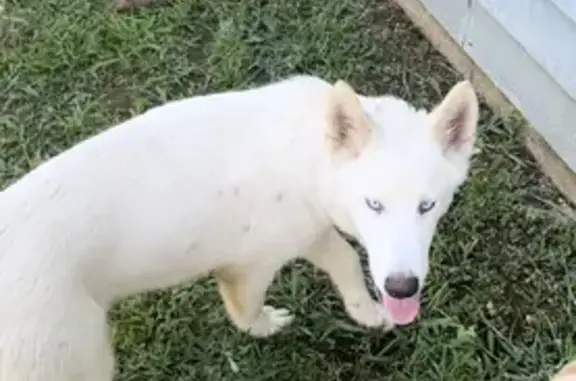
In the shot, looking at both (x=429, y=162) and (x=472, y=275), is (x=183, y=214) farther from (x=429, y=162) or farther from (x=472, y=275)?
(x=472, y=275)

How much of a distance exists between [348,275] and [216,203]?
2.04 feet

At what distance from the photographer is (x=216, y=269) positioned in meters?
3.62

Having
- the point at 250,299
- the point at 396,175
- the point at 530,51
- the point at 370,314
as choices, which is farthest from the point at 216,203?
the point at 530,51

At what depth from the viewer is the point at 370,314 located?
3.93 meters

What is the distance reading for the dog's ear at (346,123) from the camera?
3238mm

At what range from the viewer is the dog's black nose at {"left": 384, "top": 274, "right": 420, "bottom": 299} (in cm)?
312

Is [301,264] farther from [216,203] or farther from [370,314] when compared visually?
[216,203]

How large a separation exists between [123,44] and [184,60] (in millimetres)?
268

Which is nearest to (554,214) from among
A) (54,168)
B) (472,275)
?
(472,275)

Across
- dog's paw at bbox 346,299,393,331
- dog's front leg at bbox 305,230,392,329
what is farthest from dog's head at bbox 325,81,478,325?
dog's paw at bbox 346,299,393,331

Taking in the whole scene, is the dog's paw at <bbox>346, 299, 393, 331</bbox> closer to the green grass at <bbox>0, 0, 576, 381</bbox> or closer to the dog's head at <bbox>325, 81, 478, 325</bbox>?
the green grass at <bbox>0, 0, 576, 381</bbox>

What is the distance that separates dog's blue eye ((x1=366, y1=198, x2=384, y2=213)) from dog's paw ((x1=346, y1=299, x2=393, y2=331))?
766 mm

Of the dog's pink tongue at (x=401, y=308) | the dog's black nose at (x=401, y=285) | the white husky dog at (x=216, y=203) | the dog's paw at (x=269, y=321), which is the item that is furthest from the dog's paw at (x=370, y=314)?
the dog's black nose at (x=401, y=285)

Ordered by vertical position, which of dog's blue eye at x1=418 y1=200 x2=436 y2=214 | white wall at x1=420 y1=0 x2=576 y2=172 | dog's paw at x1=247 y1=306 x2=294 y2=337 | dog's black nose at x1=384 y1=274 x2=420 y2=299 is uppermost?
dog's blue eye at x1=418 y1=200 x2=436 y2=214
